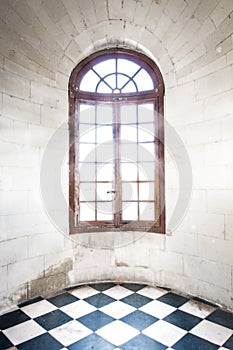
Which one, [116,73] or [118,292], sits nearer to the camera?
[118,292]

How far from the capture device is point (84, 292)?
2957 millimetres

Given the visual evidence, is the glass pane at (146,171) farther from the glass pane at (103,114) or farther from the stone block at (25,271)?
the stone block at (25,271)

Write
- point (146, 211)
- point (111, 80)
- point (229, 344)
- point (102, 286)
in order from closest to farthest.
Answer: point (229, 344), point (102, 286), point (146, 211), point (111, 80)

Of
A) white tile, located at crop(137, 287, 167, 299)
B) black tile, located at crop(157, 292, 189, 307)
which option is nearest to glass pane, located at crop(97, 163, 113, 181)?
white tile, located at crop(137, 287, 167, 299)

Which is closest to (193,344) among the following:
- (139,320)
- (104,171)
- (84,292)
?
(139,320)

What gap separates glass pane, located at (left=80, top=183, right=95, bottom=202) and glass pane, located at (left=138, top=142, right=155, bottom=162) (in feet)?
2.30

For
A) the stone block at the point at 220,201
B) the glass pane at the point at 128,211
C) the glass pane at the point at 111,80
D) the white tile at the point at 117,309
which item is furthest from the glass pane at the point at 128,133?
the white tile at the point at 117,309

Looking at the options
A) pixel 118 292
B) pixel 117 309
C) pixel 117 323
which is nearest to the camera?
pixel 117 323

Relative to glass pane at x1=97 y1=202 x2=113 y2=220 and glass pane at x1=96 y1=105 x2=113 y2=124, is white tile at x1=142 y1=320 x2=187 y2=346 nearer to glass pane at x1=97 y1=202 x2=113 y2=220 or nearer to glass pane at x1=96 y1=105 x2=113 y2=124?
glass pane at x1=97 y1=202 x2=113 y2=220

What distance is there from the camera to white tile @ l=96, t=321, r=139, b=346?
207cm

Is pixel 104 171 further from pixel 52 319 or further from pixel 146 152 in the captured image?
pixel 52 319

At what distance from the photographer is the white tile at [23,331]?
2.09 m

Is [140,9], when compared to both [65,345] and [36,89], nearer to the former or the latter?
[36,89]

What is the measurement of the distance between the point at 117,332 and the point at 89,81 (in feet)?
8.93
